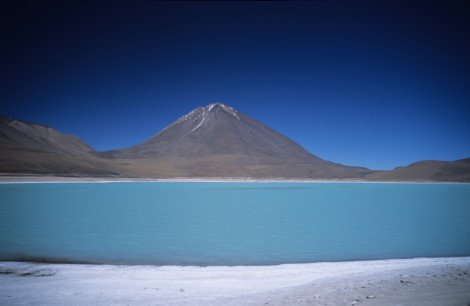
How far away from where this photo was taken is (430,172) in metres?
89.1

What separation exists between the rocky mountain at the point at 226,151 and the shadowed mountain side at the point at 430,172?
454 inches

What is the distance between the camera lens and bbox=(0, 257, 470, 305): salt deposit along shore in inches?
177

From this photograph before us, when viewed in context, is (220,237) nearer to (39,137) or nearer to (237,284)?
(237,284)

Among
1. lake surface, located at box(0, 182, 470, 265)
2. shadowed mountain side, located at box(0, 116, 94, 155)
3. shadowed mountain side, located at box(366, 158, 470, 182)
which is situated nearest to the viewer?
lake surface, located at box(0, 182, 470, 265)

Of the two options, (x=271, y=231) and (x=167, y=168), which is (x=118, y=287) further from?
(x=167, y=168)

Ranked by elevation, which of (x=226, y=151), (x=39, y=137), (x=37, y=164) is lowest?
(x=37, y=164)

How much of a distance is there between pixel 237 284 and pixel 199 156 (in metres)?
126

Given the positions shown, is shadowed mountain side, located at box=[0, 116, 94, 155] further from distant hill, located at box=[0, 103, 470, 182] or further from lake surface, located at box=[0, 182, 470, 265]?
lake surface, located at box=[0, 182, 470, 265]

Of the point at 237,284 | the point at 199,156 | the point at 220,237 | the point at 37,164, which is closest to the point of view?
the point at 237,284

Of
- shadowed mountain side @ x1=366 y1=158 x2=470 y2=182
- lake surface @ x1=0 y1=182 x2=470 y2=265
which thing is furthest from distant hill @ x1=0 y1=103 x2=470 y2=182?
lake surface @ x1=0 y1=182 x2=470 y2=265

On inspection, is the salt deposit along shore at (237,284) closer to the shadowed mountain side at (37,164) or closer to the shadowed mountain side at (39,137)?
the shadowed mountain side at (37,164)

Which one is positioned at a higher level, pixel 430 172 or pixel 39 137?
pixel 39 137

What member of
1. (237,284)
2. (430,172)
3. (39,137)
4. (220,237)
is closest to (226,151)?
(39,137)

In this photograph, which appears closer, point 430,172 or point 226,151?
point 430,172
